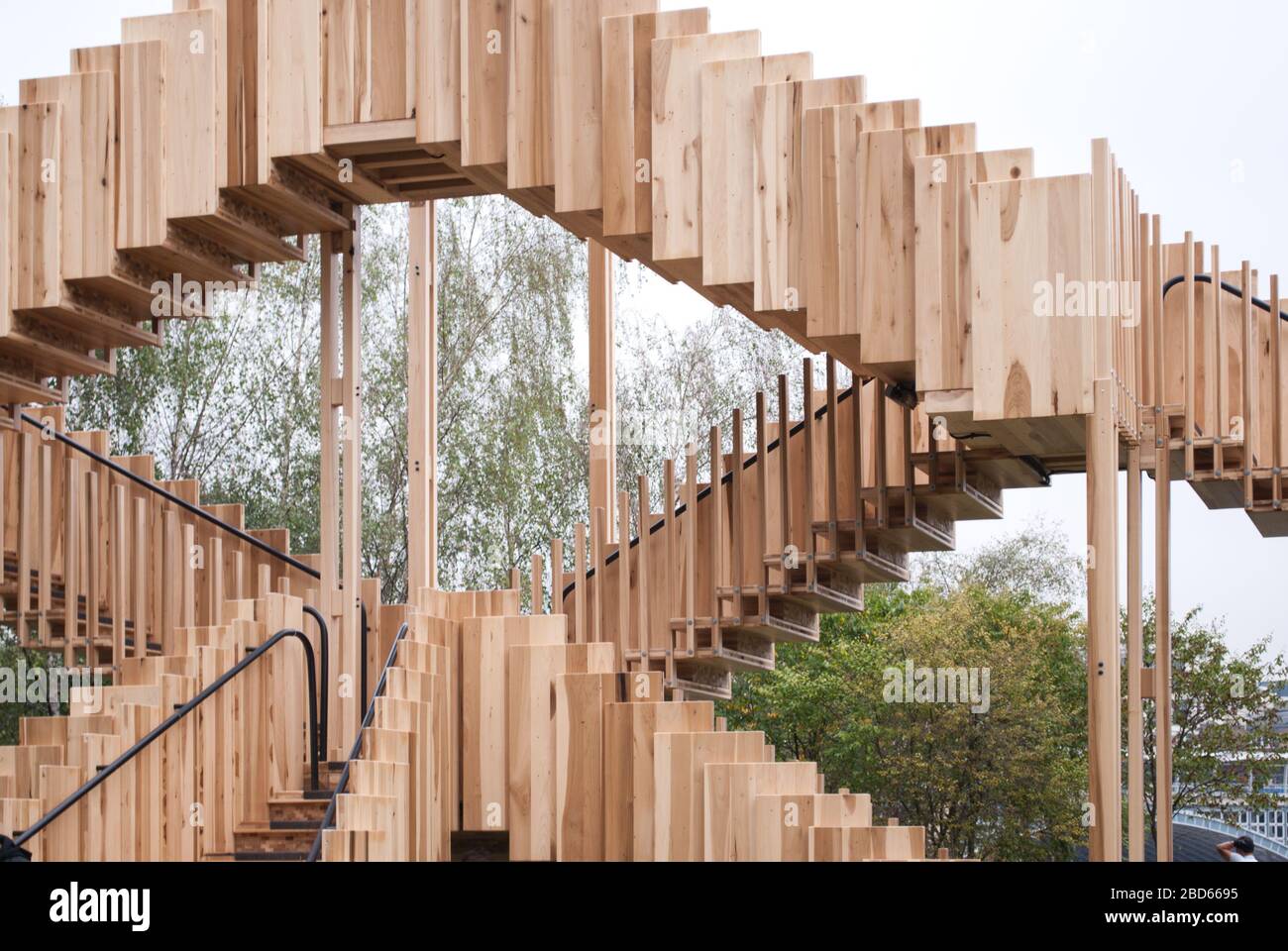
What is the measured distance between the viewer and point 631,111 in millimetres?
10648

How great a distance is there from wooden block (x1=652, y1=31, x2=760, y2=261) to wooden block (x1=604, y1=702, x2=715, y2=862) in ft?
8.11

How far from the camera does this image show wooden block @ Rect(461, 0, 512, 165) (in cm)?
1106

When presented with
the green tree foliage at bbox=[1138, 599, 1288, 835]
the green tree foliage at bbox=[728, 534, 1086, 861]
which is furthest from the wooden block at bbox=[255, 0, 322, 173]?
the green tree foliage at bbox=[1138, 599, 1288, 835]

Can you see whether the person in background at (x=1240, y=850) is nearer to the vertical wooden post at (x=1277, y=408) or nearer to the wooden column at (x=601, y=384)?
the vertical wooden post at (x=1277, y=408)

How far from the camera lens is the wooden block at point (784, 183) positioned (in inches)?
404

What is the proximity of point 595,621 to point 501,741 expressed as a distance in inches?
113

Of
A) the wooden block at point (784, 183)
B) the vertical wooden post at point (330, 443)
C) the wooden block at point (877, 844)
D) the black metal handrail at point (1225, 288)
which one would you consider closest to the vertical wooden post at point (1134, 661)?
the black metal handrail at point (1225, 288)

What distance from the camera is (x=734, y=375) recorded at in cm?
2902

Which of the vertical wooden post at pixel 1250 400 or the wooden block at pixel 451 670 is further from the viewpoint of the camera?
the vertical wooden post at pixel 1250 400

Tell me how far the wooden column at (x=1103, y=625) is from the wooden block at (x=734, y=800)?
4.65 feet

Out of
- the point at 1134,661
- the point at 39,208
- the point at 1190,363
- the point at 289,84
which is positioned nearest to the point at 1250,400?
the point at 1190,363

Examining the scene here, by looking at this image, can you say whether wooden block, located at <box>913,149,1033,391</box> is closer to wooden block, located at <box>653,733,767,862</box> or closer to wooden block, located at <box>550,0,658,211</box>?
wooden block, located at <box>550,0,658,211</box>
